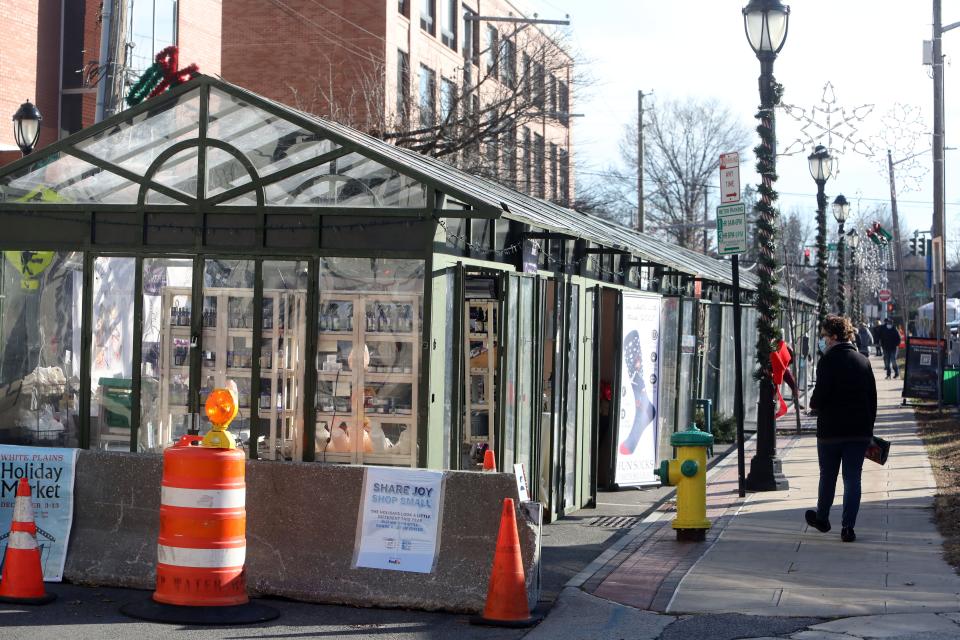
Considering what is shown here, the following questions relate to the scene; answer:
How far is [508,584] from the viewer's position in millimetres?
7574

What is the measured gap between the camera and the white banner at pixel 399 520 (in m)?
8.19

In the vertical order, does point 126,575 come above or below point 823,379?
below

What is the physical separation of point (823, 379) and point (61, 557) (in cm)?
628

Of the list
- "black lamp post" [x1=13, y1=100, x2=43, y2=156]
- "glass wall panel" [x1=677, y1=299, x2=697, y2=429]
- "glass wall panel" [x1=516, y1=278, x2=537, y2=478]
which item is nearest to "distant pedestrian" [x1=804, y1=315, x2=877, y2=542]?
"glass wall panel" [x1=516, y1=278, x2=537, y2=478]

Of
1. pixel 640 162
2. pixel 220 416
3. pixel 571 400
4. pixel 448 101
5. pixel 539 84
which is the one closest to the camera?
pixel 220 416

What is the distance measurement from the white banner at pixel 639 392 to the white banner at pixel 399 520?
20.1 ft

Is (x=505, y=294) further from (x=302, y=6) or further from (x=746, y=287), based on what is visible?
(x=302, y=6)

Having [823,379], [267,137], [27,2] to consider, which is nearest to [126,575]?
[267,137]

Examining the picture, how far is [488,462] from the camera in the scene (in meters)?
9.00

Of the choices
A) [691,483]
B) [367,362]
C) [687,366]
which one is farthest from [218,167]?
[687,366]

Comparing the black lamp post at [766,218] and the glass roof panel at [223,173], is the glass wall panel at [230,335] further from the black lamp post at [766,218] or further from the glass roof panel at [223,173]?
the black lamp post at [766,218]

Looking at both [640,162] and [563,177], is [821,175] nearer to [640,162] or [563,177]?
[563,177]

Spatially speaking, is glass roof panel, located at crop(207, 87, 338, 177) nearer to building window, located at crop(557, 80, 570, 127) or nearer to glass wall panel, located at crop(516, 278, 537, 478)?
glass wall panel, located at crop(516, 278, 537, 478)

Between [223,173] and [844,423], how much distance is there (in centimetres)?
565
